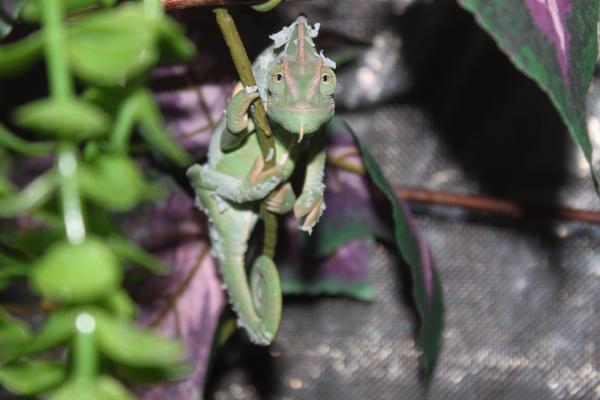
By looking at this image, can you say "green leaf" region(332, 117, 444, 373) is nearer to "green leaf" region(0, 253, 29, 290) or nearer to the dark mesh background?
the dark mesh background

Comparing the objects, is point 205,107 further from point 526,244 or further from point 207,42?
point 526,244

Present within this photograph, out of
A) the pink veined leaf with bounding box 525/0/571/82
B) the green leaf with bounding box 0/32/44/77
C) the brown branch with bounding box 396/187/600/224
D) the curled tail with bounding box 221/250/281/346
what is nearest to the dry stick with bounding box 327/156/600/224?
the brown branch with bounding box 396/187/600/224

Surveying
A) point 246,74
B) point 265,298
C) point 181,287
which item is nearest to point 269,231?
point 265,298

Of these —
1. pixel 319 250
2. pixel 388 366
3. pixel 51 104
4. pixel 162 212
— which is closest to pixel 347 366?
pixel 388 366

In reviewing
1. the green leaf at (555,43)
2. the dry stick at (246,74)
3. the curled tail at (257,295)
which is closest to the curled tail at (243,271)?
the curled tail at (257,295)

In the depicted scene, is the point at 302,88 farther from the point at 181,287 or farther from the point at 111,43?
the point at 181,287
